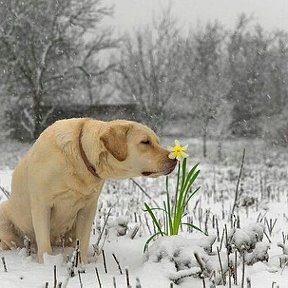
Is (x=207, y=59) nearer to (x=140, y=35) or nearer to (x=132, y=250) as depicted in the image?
(x=140, y=35)

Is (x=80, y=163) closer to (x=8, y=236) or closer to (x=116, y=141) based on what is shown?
(x=116, y=141)

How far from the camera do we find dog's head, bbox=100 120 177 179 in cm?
334

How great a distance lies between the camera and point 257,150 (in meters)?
25.8

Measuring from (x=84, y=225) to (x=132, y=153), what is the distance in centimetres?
76

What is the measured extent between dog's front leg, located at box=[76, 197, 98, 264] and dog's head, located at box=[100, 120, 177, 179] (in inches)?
17.6

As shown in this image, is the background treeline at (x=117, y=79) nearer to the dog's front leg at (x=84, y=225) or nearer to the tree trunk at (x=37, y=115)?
the tree trunk at (x=37, y=115)

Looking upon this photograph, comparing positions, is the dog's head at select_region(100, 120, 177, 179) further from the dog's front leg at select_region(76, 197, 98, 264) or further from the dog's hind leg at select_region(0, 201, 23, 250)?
the dog's hind leg at select_region(0, 201, 23, 250)

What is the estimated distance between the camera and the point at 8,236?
406cm

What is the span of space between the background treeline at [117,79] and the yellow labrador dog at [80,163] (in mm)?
20301

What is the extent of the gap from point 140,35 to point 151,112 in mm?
4958

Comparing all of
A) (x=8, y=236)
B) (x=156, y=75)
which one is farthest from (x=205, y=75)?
(x=8, y=236)

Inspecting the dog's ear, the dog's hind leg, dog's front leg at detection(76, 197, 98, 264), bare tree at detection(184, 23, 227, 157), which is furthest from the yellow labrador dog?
bare tree at detection(184, 23, 227, 157)

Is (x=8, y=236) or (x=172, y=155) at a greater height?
(x=172, y=155)

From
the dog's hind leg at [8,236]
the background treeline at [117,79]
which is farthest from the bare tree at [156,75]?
the dog's hind leg at [8,236]
